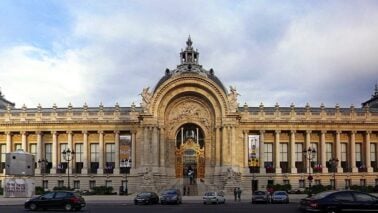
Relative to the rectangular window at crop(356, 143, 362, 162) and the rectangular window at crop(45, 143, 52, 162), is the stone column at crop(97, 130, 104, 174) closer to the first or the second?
the rectangular window at crop(45, 143, 52, 162)

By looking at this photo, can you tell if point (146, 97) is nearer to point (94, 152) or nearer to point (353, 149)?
point (94, 152)

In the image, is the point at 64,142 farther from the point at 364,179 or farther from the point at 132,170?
the point at 364,179

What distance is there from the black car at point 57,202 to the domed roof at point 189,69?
40.3m

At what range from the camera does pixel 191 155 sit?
8225 cm

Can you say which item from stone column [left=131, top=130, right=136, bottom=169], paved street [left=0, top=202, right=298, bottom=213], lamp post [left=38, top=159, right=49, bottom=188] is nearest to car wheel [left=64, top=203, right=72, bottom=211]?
paved street [left=0, top=202, right=298, bottom=213]

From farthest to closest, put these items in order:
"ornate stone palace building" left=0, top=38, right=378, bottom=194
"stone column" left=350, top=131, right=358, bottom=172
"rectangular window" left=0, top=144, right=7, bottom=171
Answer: "rectangular window" left=0, top=144, right=7, bottom=171
"stone column" left=350, top=131, right=358, bottom=172
"ornate stone palace building" left=0, top=38, right=378, bottom=194

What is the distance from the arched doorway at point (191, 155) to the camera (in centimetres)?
8200

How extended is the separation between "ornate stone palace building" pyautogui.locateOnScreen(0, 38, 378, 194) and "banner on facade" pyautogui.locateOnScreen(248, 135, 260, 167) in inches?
5.7

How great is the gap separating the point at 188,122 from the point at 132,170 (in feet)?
34.6

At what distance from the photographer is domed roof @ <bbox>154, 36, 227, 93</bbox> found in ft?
263

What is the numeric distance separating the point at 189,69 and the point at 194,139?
33.7ft

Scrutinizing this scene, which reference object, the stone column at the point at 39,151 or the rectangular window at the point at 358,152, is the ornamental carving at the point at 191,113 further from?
the rectangular window at the point at 358,152

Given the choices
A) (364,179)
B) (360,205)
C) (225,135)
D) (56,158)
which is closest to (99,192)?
(56,158)

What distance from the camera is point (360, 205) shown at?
2908 centimetres
